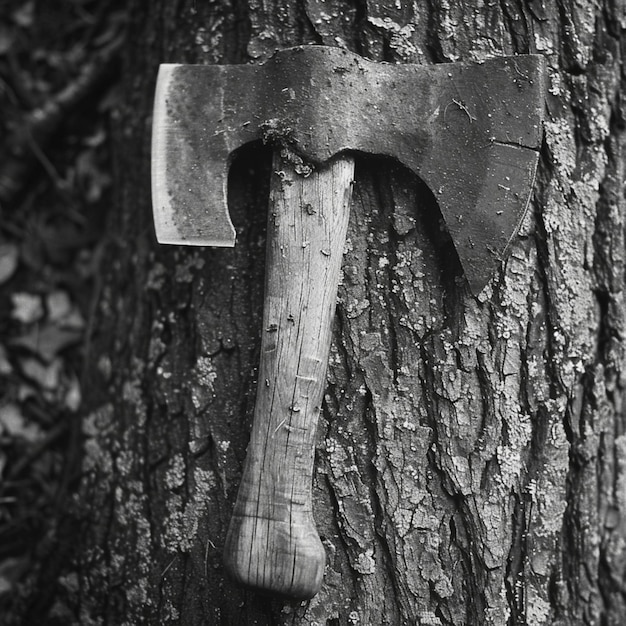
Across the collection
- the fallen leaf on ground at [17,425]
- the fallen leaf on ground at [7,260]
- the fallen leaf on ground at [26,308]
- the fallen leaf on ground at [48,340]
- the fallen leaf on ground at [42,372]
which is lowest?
the fallen leaf on ground at [17,425]

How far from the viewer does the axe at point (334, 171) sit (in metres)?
1.31

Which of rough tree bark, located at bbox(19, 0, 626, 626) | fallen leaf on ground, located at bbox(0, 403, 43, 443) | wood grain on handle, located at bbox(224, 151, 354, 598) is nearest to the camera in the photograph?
wood grain on handle, located at bbox(224, 151, 354, 598)

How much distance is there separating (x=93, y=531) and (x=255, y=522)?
0.58m

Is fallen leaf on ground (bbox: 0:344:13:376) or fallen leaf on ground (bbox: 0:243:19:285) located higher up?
fallen leaf on ground (bbox: 0:243:19:285)

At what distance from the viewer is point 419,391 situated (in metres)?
1.42

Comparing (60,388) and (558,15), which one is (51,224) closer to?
(60,388)

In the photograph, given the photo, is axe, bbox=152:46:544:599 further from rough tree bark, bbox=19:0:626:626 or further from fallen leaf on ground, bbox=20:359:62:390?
fallen leaf on ground, bbox=20:359:62:390

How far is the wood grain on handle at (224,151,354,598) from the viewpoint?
126 cm

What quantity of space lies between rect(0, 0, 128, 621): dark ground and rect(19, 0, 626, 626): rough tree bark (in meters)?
0.66

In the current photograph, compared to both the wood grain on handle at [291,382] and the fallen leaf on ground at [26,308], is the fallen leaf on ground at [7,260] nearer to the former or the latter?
the fallen leaf on ground at [26,308]

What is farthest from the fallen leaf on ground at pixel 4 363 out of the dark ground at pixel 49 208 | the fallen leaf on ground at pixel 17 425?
the fallen leaf on ground at pixel 17 425

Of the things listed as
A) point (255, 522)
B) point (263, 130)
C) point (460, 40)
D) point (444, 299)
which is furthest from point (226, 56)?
point (255, 522)

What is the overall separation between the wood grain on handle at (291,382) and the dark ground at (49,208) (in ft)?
3.26

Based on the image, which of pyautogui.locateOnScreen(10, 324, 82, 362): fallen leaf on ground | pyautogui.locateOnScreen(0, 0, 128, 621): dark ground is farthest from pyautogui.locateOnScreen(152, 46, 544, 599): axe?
pyautogui.locateOnScreen(10, 324, 82, 362): fallen leaf on ground
